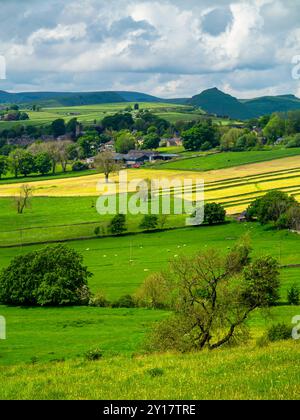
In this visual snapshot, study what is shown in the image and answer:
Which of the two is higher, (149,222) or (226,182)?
(226,182)

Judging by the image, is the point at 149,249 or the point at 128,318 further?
the point at 149,249

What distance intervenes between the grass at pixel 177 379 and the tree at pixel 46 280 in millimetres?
37690

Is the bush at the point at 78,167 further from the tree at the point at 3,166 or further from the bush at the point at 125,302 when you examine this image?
the bush at the point at 125,302

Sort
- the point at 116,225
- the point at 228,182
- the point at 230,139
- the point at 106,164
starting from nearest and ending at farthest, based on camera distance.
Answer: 1. the point at 116,225
2. the point at 228,182
3. the point at 106,164
4. the point at 230,139

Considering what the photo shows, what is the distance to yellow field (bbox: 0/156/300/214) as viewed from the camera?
117500mm

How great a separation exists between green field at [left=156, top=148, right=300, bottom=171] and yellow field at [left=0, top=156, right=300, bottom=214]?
4.56 metres

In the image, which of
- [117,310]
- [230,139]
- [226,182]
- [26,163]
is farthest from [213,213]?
[230,139]

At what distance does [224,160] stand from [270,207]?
2703 inches

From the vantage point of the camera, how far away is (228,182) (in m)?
132

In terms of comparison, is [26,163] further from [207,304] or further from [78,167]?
[207,304]

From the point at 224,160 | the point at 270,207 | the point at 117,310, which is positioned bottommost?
the point at 117,310

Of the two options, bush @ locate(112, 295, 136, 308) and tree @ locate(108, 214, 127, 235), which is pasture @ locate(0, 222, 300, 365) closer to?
bush @ locate(112, 295, 136, 308)
